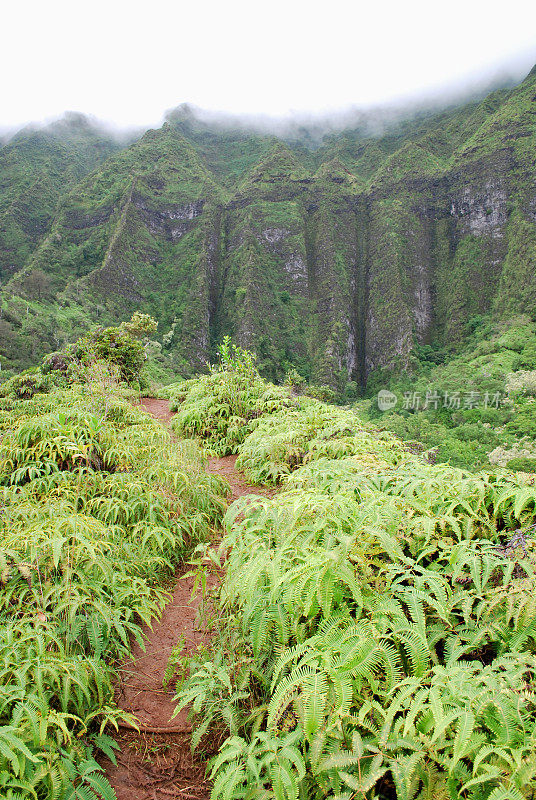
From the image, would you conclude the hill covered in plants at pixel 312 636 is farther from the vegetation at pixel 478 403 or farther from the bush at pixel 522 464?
the bush at pixel 522 464

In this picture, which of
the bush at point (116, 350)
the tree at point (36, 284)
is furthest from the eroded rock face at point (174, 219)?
the bush at point (116, 350)

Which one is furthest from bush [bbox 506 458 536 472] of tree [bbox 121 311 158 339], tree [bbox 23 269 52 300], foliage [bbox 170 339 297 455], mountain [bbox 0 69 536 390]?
tree [bbox 23 269 52 300]

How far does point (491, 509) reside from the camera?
2639mm

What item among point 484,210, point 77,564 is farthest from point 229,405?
point 484,210

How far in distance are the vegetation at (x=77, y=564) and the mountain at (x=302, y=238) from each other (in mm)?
82296

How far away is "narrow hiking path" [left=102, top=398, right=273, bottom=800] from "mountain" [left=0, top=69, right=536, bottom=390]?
84.8 meters

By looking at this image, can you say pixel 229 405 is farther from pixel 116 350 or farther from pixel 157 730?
pixel 157 730

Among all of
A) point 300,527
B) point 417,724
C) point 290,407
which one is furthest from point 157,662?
point 290,407

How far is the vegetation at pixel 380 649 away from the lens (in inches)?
56.0

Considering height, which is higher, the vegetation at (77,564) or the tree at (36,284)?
the tree at (36,284)

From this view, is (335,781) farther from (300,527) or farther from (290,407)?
(290,407)

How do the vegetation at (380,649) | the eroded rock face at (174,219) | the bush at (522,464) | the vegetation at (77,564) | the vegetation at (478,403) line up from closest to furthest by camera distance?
1. the vegetation at (380,649)
2. the vegetation at (77,564)
3. the bush at (522,464)
4. the vegetation at (478,403)
5. the eroded rock face at (174,219)

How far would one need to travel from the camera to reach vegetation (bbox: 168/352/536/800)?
56.0 inches

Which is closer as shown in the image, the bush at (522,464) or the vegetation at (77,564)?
the vegetation at (77,564)
